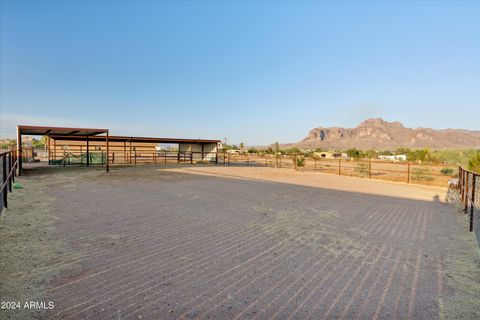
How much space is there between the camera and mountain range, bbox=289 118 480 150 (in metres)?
119

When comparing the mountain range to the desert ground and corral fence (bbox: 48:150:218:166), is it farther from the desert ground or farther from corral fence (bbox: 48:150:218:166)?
the desert ground

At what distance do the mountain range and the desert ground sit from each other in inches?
4750

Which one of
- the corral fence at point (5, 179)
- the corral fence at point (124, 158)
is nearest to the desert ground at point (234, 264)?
the corral fence at point (5, 179)

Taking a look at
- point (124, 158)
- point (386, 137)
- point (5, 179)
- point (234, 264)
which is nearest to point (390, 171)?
point (234, 264)

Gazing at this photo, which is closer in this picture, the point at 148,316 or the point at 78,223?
the point at 148,316

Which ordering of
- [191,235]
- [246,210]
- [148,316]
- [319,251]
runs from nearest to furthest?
[148,316] < [319,251] < [191,235] < [246,210]

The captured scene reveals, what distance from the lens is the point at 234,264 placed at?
3.71 m

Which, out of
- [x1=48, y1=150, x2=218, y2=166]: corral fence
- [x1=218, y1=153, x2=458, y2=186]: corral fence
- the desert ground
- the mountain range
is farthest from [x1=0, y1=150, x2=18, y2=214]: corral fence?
the mountain range

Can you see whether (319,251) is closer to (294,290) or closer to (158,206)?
(294,290)

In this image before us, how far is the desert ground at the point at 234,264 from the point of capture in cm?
269

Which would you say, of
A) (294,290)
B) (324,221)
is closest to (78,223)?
(294,290)

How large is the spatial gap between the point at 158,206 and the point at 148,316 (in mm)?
5285

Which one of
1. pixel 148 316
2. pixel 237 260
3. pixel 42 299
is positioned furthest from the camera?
pixel 237 260

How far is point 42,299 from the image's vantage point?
2.70m
